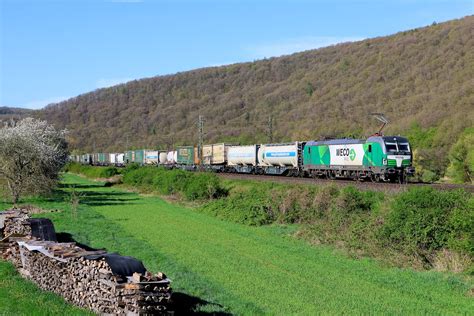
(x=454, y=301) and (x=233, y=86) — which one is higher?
(x=233, y=86)

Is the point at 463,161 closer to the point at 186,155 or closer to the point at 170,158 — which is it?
the point at 186,155

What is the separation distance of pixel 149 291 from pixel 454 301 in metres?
7.44

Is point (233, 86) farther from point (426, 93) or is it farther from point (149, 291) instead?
point (149, 291)

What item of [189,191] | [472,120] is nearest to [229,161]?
[189,191]

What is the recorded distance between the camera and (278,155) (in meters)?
48.6

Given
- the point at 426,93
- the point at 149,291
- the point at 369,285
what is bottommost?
the point at 369,285

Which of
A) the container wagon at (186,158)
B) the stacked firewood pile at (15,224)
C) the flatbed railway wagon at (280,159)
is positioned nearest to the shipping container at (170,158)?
the container wagon at (186,158)

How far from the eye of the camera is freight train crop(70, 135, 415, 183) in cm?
3334

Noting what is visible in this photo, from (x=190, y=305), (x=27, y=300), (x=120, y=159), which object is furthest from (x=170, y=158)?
(x=190, y=305)

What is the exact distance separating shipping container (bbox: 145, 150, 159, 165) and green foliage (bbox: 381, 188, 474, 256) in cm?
7185

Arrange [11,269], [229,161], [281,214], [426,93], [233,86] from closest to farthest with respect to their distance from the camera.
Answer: [11,269]
[281,214]
[229,161]
[426,93]
[233,86]

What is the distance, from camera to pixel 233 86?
17662 cm

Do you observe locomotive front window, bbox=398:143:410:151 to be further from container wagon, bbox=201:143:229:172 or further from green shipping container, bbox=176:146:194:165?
green shipping container, bbox=176:146:194:165

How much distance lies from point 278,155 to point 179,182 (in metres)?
8.74
